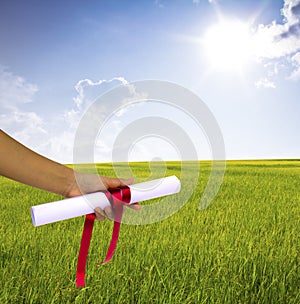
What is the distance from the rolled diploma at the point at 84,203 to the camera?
70.3 inches

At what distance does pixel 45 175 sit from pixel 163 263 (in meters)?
1.32

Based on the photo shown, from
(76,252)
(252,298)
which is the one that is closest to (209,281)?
(252,298)

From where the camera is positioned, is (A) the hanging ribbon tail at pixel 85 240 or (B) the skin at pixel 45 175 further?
(A) the hanging ribbon tail at pixel 85 240

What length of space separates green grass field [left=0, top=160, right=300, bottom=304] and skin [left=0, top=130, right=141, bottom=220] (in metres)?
0.52

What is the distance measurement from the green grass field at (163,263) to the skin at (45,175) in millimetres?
522

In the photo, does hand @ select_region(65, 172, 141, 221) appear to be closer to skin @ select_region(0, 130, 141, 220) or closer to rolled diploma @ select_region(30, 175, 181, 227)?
skin @ select_region(0, 130, 141, 220)

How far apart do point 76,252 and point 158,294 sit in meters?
0.99

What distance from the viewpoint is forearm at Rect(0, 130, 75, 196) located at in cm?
180

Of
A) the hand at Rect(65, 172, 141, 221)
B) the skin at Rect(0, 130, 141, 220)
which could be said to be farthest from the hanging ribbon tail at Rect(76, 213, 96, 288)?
the hand at Rect(65, 172, 141, 221)

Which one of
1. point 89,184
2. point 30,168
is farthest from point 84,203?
point 30,168

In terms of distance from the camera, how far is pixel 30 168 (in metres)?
1.86

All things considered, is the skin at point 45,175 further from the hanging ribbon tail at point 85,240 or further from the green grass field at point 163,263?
the green grass field at point 163,263

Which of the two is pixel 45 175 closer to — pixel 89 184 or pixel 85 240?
pixel 89 184

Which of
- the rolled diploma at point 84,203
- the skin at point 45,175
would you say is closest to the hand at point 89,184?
the skin at point 45,175
